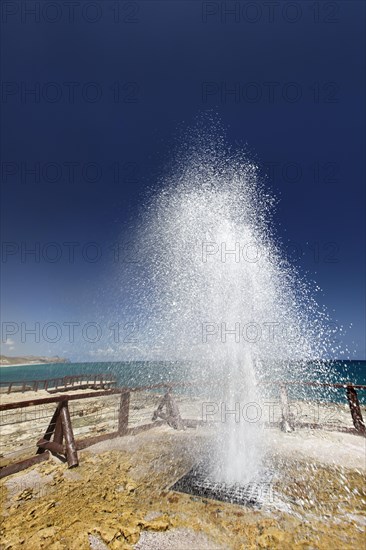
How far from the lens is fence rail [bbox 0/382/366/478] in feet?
20.3

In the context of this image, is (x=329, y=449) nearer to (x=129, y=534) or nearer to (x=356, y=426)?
(x=356, y=426)

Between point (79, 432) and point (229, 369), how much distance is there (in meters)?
7.40

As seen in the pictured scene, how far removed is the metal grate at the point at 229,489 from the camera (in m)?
4.65

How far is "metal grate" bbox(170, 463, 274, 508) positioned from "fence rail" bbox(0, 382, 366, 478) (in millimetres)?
2746

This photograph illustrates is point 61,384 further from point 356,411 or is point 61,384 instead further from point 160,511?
point 160,511

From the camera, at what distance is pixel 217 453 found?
6855 mm

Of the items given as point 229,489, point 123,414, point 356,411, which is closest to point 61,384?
point 123,414

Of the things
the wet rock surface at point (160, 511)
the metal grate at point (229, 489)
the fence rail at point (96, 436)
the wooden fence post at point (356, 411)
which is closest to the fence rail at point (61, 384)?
the fence rail at point (96, 436)

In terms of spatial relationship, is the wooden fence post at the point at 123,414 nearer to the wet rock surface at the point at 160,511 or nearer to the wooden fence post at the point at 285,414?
the wet rock surface at the point at 160,511

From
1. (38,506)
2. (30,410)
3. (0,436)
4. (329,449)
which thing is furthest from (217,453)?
(30,410)

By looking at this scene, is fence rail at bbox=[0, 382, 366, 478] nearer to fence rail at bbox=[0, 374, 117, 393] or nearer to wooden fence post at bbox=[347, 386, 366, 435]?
wooden fence post at bbox=[347, 386, 366, 435]

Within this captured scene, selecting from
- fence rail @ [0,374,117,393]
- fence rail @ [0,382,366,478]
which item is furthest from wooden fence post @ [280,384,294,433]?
fence rail @ [0,374,117,393]

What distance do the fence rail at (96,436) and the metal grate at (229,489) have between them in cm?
275

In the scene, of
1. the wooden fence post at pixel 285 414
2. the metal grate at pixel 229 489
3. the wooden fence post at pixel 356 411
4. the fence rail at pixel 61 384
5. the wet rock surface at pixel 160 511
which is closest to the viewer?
the wet rock surface at pixel 160 511
